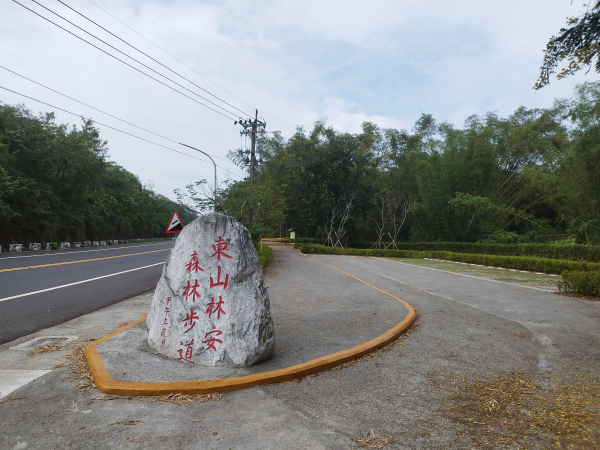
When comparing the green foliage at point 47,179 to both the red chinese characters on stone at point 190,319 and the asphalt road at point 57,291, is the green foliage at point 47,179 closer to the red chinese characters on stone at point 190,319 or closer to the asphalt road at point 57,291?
the asphalt road at point 57,291

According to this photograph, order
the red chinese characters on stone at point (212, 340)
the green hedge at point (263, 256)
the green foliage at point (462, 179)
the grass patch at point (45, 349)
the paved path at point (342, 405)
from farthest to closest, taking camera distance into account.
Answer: the green foliage at point (462, 179), the green hedge at point (263, 256), the grass patch at point (45, 349), the red chinese characters on stone at point (212, 340), the paved path at point (342, 405)

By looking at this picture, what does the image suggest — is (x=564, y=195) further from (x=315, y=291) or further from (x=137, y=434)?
(x=137, y=434)

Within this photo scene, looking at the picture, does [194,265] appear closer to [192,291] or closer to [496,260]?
[192,291]

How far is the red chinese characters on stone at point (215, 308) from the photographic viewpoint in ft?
12.5

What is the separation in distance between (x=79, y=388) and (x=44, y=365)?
920mm

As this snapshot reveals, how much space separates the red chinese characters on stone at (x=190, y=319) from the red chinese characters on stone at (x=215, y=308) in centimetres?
14

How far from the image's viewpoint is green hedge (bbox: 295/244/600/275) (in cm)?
1330

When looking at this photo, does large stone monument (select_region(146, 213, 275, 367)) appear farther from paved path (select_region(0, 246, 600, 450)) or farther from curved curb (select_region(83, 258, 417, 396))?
paved path (select_region(0, 246, 600, 450))

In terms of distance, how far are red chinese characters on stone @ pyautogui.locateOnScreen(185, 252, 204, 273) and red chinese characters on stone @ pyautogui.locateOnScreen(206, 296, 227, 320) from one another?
36 cm

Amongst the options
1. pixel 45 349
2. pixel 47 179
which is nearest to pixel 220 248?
pixel 45 349

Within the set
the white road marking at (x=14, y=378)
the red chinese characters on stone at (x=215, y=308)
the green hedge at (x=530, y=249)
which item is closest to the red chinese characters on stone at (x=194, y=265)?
the red chinese characters on stone at (x=215, y=308)

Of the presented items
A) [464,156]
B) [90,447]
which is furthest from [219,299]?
[464,156]

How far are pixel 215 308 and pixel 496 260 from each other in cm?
1641

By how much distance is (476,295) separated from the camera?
29.4ft
